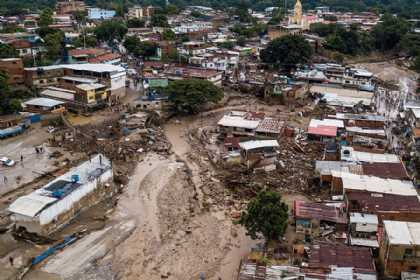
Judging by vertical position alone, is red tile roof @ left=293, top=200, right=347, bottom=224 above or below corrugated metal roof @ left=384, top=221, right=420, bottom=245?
below

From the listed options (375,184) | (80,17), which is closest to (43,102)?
(375,184)

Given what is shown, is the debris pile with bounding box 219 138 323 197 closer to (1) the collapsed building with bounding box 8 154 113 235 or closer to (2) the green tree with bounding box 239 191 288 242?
(2) the green tree with bounding box 239 191 288 242

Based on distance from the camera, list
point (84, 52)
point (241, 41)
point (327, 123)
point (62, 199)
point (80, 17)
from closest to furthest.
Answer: point (62, 199) < point (327, 123) < point (84, 52) < point (241, 41) < point (80, 17)

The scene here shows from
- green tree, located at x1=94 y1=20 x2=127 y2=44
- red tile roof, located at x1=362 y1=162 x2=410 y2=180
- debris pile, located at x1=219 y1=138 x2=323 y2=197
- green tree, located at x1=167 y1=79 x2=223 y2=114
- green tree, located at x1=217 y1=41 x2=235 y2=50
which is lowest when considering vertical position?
debris pile, located at x1=219 y1=138 x2=323 y2=197

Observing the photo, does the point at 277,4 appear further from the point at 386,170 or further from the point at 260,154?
the point at 386,170

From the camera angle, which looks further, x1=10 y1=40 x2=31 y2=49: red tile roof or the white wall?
x1=10 y1=40 x2=31 y2=49: red tile roof

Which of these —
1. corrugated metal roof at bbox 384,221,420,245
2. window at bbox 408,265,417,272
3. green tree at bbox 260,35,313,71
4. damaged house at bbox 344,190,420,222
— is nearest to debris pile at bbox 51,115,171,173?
damaged house at bbox 344,190,420,222
